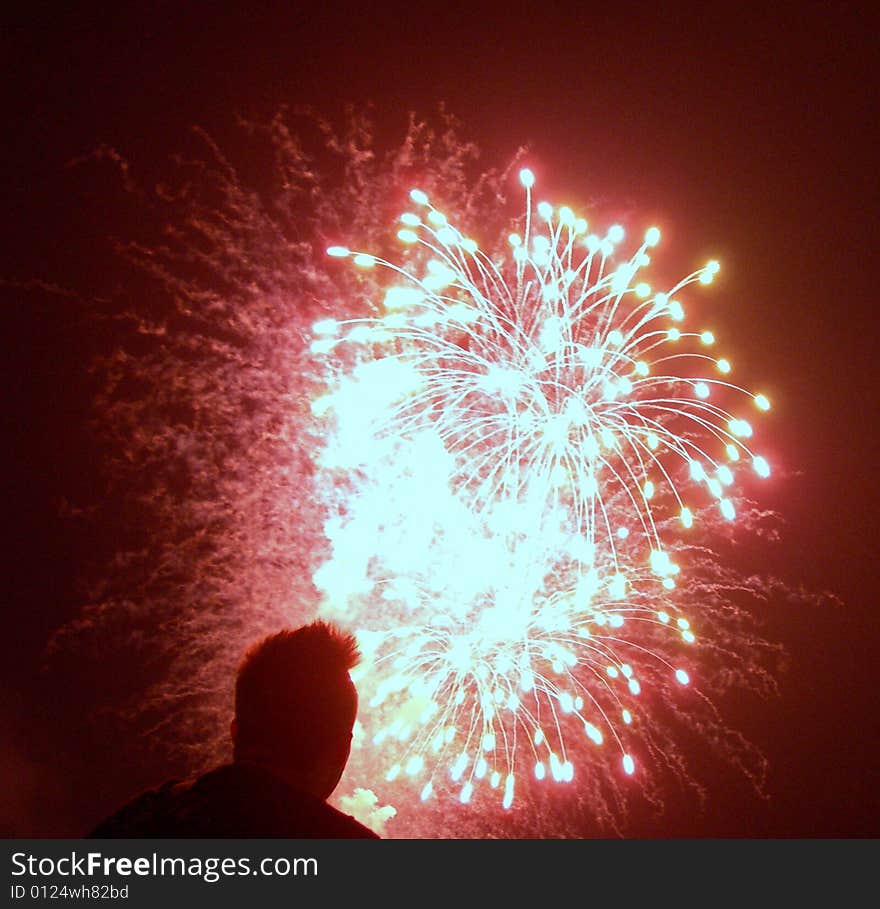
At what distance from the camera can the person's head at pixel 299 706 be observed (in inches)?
84.0

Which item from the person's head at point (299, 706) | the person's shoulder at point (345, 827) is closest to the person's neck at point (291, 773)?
the person's head at point (299, 706)

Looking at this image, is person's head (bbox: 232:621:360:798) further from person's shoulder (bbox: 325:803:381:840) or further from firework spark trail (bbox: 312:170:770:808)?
firework spark trail (bbox: 312:170:770:808)

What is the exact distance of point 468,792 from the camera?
13156 millimetres

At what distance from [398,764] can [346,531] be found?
410cm

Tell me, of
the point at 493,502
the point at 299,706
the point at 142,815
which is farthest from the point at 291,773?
the point at 493,502

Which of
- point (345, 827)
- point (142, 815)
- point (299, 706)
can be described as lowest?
point (345, 827)

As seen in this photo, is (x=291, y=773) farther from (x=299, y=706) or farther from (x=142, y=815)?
(x=142, y=815)

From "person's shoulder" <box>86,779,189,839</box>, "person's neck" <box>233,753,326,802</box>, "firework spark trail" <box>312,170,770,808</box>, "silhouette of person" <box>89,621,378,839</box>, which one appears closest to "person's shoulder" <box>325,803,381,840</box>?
"silhouette of person" <box>89,621,378,839</box>

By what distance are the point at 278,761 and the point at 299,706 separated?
0.48ft

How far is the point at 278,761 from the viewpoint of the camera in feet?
6.97

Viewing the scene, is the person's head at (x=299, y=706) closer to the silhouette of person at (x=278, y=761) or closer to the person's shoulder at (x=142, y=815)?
the silhouette of person at (x=278, y=761)

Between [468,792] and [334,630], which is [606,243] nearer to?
[468,792]

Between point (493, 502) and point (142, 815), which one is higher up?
point (493, 502)

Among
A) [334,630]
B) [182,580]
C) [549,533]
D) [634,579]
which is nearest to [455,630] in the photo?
[549,533]
